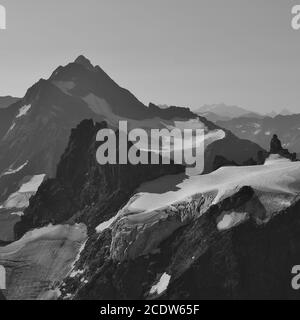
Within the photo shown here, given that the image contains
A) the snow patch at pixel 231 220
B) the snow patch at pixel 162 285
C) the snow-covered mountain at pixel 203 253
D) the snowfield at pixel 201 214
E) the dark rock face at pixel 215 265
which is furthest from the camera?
the snowfield at pixel 201 214

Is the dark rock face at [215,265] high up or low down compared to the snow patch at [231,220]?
down

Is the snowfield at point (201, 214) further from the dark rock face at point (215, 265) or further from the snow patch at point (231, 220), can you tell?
the dark rock face at point (215, 265)

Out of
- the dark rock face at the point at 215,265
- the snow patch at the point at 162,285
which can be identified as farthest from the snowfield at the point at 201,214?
the snow patch at the point at 162,285

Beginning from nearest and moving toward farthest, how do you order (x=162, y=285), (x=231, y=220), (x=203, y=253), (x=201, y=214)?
(x=162, y=285) → (x=203, y=253) → (x=231, y=220) → (x=201, y=214)

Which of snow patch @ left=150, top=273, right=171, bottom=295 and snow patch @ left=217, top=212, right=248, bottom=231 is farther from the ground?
snow patch @ left=217, top=212, right=248, bottom=231

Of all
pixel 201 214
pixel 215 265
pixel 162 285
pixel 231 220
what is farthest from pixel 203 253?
pixel 201 214

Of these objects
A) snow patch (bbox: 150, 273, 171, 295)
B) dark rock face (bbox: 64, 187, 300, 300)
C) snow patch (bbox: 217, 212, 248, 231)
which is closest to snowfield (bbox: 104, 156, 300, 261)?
snow patch (bbox: 217, 212, 248, 231)

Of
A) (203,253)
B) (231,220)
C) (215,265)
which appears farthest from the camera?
(231,220)

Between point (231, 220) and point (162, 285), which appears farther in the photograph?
point (231, 220)

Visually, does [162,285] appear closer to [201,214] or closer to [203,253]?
[203,253]

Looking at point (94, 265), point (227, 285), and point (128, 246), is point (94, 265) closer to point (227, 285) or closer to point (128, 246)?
point (128, 246)

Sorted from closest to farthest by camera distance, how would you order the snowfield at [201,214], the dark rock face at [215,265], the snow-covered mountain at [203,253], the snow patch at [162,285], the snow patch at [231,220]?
1. the dark rock face at [215,265]
2. the snow-covered mountain at [203,253]
3. the snow patch at [162,285]
4. the snow patch at [231,220]
5. the snowfield at [201,214]

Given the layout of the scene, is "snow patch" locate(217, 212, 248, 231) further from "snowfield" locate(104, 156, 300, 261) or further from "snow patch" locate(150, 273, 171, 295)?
"snow patch" locate(150, 273, 171, 295)
